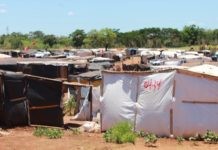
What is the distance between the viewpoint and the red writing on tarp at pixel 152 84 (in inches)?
537

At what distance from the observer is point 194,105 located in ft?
42.6

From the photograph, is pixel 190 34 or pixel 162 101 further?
pixel 190 34

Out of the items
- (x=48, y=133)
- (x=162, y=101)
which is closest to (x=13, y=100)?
(x=48, y=133)

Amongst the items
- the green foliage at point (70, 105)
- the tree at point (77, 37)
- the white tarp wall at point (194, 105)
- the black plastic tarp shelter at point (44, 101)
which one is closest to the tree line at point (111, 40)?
the tree at point (77, 37)

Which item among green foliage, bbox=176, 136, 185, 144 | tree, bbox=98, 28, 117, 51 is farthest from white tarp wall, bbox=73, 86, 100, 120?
tree, bbox=98, 28, 117, 51

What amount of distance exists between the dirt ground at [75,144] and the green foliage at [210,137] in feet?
0.61

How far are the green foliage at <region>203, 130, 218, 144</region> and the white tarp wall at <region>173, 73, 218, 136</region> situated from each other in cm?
38

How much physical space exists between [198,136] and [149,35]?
5148 inches

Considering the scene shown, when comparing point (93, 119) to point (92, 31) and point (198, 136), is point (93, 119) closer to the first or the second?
point (198, 136)

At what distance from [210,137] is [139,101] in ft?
8.38

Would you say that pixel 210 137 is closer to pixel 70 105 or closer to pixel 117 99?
pixel 117 99

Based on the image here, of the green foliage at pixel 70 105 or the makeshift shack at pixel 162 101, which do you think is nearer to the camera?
the makeshift shack at pixel 162 101

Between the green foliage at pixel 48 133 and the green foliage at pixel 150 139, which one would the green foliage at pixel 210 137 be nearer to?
the green foliage at pixel 150 139

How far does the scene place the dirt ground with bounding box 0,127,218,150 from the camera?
11438 millimetres
